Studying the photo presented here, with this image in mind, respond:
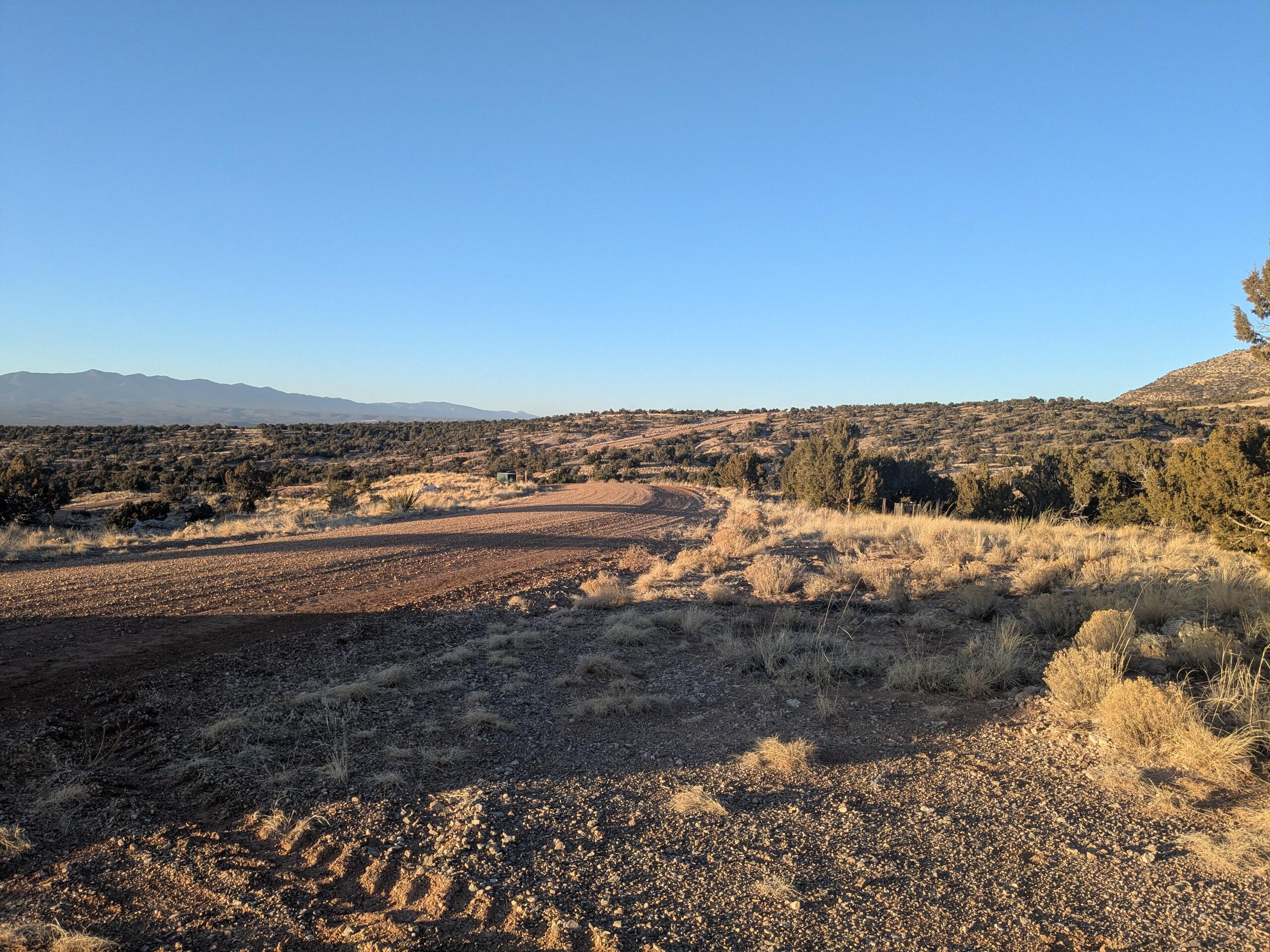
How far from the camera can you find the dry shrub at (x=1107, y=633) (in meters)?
6.79

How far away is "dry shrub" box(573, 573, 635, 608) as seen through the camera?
35.2 ft

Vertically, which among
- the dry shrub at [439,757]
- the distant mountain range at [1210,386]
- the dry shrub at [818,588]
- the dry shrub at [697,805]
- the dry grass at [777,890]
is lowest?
the dry shrub at [439,757]

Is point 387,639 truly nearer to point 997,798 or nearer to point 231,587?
point 231,587

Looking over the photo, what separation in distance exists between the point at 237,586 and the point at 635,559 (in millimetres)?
7266

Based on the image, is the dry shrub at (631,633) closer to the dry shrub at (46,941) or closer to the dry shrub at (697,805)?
the dry shrub at (697,805)

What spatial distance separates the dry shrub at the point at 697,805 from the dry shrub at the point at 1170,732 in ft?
10.8

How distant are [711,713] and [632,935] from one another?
3.26 m

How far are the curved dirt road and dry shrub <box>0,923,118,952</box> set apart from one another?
377cm

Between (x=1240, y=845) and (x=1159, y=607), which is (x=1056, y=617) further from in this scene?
(x=1240, y=845)

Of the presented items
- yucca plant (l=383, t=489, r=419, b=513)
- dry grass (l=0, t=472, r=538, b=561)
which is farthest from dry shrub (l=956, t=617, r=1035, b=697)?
yucca plant (l=383, t=489, r=419, b=513)

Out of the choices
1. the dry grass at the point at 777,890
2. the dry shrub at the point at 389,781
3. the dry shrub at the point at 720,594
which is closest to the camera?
the dry grass at the point at 777,890

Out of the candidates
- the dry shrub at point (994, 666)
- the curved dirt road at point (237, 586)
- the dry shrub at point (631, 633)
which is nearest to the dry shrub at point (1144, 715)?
the dry shrub at point (994, 666)

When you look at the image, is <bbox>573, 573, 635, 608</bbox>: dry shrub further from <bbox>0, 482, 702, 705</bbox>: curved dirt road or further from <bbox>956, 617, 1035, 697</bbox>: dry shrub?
<bbox>956, 617, 1035, 697</bbox>: dry shrub

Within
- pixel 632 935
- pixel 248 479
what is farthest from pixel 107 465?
pixel 632 935
